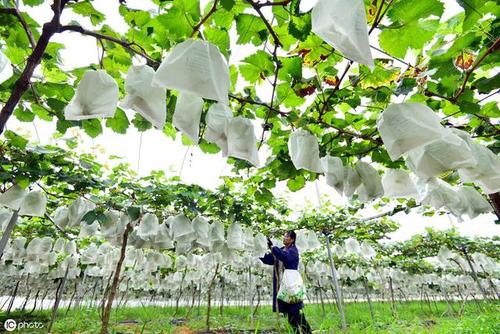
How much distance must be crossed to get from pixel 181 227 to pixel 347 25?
7.56 feet

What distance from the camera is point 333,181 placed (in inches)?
56.2

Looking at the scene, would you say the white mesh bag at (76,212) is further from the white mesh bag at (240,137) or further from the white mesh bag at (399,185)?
the white mesh bag at (399,185)

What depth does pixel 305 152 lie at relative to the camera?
49.1 inches

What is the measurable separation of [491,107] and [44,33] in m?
1.87

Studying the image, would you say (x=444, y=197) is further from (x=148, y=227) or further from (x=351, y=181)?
(x=148, y=227)

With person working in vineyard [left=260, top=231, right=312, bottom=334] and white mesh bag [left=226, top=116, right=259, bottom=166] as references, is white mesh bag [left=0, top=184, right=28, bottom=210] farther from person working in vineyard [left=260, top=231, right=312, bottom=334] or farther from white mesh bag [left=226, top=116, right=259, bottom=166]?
person working in vineyard [left=260, top=231, right=312, bottom=334]

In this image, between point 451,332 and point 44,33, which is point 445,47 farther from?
point 451,332

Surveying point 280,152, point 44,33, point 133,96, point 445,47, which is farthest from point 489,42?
point 44,33

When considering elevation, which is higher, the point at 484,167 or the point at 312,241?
the point at 312,241

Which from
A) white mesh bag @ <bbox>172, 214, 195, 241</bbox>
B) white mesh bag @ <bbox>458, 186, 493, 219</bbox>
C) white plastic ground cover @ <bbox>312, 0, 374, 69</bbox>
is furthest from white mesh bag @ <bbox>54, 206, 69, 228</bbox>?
white mesh bag @ <bbox>458, 186, 493, 219</bbox>

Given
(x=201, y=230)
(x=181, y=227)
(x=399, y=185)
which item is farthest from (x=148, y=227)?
(x=399, y=185)

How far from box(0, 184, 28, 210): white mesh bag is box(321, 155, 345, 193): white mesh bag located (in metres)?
2.18

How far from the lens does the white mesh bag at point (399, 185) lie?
59.2 inches

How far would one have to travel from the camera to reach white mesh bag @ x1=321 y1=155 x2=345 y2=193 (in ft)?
4.68
